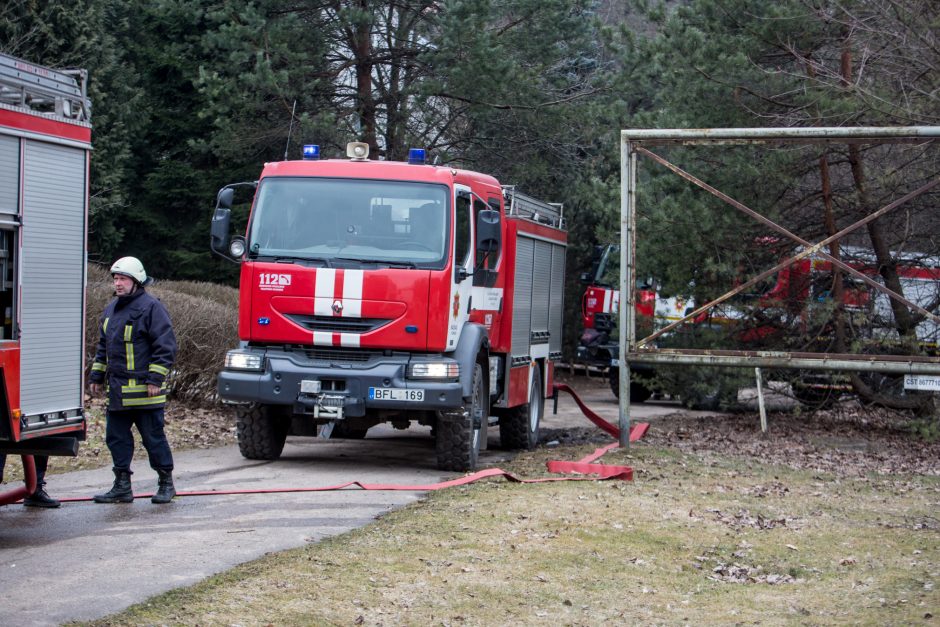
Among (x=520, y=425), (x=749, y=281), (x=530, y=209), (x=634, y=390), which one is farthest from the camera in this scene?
(x=634, y=390)

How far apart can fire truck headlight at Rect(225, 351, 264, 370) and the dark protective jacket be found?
2.14 metres

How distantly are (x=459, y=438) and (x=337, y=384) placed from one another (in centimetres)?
126

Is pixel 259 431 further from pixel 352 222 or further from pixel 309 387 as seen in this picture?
pixel 352 222

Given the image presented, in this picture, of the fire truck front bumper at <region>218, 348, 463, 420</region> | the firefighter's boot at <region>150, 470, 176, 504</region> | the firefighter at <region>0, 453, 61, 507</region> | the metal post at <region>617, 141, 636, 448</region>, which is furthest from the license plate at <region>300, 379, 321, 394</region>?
the metal post at <region>617, 141, 636, 448</region>

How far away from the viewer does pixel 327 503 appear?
9508 mm

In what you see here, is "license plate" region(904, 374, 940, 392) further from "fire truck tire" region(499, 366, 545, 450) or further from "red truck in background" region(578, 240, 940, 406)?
"fire truck tire" region(499, 366, 545, 450)

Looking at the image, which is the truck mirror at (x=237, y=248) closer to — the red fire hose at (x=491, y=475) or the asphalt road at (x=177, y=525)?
the asphalt road at (x=177, y=525)

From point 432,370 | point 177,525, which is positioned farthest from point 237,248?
point 177,525

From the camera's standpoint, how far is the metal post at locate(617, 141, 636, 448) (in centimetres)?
1335

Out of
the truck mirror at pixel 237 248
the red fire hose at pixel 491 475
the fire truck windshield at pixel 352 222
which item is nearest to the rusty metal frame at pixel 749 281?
the red fire hose at pixel 491 475

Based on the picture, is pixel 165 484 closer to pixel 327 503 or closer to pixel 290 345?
pixel 327 503

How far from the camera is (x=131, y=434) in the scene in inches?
360

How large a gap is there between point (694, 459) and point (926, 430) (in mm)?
3632

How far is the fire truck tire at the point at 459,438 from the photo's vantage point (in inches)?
449
